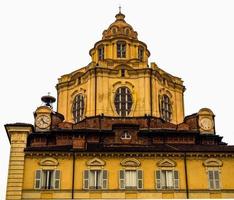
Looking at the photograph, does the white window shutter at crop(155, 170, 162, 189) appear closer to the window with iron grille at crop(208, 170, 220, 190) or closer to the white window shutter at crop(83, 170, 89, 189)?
the window with iron grille at crop(208, 170, 220, 190)

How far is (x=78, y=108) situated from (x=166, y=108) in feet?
37.8

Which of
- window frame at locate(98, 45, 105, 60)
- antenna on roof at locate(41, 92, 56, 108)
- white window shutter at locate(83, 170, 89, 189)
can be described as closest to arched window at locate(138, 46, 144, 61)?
window frame at locate(98, 45, 105, 60)

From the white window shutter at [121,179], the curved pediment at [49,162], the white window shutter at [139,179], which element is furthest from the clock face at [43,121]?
the white window shutter at [139,179]

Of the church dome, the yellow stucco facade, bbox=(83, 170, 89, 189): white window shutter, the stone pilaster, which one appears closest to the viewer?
the stone pilaster

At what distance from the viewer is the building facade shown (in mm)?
44469

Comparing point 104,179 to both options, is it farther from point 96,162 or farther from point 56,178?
point 56,178

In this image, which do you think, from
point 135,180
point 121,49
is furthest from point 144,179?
point 121,49

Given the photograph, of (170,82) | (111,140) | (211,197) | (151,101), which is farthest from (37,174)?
(170,82)

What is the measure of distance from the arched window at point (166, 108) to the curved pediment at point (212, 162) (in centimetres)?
1605

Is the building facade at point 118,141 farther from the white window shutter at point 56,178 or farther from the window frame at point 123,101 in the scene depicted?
the white window shutter at point 56,178

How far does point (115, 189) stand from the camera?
44.3 metres

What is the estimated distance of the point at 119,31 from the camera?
6956 cm

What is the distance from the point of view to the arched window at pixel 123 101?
5988 centimetres

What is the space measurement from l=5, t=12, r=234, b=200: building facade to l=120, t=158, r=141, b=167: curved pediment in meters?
0.10
